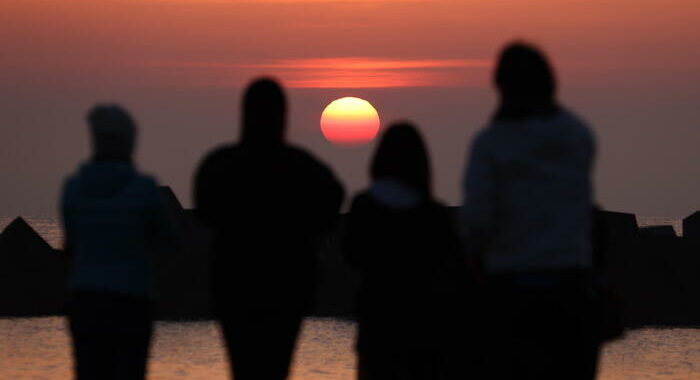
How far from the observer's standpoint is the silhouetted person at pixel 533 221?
5441mm

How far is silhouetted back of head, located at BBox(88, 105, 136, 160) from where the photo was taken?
629 centimetres

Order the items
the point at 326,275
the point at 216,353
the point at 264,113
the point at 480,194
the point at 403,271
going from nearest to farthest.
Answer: the point at 480,194 → the point at 264,113 → the point at 403,271 → the point at 216,353 → the point at 326,275

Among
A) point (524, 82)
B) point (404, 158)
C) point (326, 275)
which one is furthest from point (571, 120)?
point (326, 275)

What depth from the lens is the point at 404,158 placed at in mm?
6738

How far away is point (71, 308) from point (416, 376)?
61.2 inches

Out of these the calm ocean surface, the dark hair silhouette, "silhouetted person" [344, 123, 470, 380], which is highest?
the dark hair silhouette

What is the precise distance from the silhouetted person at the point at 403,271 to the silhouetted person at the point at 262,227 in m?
0.21

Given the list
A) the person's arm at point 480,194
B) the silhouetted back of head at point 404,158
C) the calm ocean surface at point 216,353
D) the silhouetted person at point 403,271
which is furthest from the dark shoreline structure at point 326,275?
the person's arm at point 480,194

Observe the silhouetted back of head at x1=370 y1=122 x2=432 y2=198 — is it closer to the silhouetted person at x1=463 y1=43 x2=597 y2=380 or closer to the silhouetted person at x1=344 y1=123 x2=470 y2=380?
the silhouetted person at x1=344 y1=123 x2=470 y2=380

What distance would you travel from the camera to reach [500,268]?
548 cm

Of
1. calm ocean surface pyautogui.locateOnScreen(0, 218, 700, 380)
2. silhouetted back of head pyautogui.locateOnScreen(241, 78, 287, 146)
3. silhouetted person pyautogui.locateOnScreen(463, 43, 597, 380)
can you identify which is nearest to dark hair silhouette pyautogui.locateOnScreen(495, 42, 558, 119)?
silhouetted person pyautogui.locateOnScreen(463, 43, 597, 380)

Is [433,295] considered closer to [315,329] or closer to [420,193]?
[420,193]

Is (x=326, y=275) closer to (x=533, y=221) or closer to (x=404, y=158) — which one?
(x=404, y=158)

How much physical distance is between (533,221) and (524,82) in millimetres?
475
